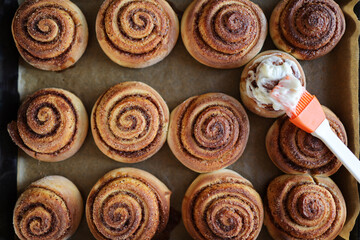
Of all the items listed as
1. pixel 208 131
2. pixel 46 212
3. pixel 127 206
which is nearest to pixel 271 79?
pixel 208 131

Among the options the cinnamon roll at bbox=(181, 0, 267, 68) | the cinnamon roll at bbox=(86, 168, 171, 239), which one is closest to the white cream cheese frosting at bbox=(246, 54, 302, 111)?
the cinnamon roll at bbox=(181, 0, 267, 68)

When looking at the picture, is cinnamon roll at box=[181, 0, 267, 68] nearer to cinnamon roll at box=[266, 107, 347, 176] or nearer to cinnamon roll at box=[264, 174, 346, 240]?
cinnamon roll at box=[266, 107, 347, 176]

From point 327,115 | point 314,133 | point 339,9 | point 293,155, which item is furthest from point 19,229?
point 339,9

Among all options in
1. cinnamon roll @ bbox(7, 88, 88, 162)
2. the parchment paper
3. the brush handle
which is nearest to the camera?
the brush handle

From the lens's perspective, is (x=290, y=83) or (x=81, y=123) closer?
(x=290, y=83)

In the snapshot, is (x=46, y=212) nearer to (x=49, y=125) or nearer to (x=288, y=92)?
(x=49, y=125)

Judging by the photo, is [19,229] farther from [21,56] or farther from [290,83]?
[290,83]
